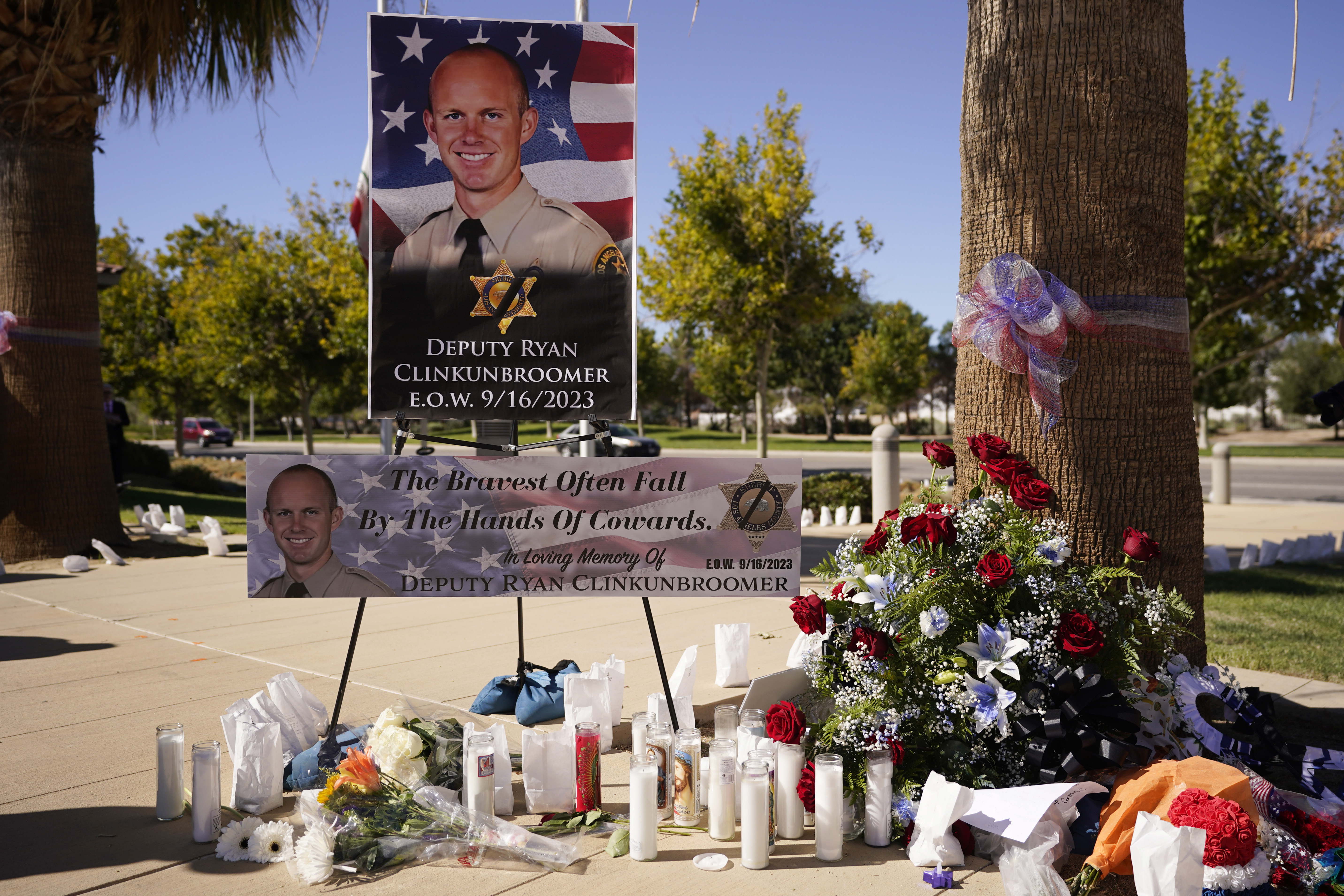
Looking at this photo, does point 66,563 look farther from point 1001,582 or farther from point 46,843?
point 1001,582

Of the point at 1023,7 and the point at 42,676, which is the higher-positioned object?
the point at 1023,7

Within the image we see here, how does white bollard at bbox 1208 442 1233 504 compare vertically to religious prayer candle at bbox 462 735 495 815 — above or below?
above

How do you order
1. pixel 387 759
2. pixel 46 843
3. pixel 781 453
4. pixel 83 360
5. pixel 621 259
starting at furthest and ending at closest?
pixel 781 453
pixel 83 360
pixel 621 259
pixel 387 759
pixel 46 843

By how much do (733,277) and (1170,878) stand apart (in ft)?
47.9

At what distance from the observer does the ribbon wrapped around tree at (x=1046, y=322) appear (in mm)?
3674

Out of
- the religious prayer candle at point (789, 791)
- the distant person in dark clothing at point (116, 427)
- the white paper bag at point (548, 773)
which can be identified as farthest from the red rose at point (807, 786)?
the distant person in dark clothing at point (116, 427)

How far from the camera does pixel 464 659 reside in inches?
224

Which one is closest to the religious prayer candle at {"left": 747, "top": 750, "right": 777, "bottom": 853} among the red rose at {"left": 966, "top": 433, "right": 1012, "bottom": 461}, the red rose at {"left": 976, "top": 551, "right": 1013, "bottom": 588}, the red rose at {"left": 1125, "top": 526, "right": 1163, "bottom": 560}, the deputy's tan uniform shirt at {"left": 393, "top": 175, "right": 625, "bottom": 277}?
the red rose at {"left": 976, "top": 551, "right": 1013, "bottom": 588}

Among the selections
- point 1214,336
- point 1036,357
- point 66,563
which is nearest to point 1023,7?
point 1036,357

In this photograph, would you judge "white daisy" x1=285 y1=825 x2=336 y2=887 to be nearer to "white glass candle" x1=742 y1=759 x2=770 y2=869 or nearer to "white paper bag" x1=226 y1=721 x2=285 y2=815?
"white paper bag" x1=226 y1=721 x2=285 y2=815

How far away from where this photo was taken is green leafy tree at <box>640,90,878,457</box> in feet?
53.4

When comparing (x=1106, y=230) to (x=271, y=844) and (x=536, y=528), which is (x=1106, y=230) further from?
(x=271, y=844)

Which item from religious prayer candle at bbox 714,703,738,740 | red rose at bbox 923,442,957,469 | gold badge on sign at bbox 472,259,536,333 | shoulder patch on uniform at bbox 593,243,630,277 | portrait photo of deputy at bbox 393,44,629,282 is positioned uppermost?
portrait photo of deputy at bbox 393,44,629,282

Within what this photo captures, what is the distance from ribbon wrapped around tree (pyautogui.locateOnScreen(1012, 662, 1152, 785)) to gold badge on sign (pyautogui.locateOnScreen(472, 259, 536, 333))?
2.60 meters
